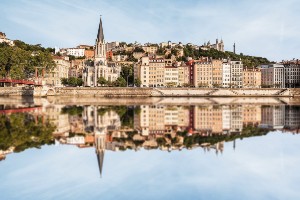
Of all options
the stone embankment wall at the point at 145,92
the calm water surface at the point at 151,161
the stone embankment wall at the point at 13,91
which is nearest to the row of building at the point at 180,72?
the stone embankment wall at the point at 13,91

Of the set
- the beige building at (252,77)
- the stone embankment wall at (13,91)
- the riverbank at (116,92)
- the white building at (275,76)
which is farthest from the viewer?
the white building at (275,76)

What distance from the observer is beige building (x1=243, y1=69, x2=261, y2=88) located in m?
110

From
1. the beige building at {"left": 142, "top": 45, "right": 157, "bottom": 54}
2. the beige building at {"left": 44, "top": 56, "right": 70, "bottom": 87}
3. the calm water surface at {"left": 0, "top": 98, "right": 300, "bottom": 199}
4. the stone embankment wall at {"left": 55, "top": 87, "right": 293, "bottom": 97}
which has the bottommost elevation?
the calm water surface at {"left": 0, "top": 98, "right": 300, "bottom": 199}

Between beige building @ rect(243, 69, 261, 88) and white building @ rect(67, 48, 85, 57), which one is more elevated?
white building @ rect(67, 48, 85, 57)

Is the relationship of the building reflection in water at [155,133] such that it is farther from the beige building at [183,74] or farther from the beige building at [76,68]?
the beige building at [76,68]

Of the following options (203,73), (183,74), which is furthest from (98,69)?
(203,73)

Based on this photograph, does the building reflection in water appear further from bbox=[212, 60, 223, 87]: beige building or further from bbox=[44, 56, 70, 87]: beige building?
bbox=[212, 60, 223, 87]: beige building

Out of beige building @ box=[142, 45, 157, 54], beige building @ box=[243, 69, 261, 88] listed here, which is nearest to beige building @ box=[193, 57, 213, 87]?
beige building @ box=[243, 69, 261, 88]

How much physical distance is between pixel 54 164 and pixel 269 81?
4198 inches

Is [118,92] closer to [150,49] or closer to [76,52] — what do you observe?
[150,49]

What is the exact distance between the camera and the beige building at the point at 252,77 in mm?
110481

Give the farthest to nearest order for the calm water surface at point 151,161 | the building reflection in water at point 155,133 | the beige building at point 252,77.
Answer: the beige building at point 252,77
the building reflection in water at point 155,133
the calm water surface at point 151,161

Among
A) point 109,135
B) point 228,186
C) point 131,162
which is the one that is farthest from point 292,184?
point 109,135

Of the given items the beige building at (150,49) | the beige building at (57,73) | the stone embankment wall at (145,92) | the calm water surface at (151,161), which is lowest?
the calm water surface at (151,161)
